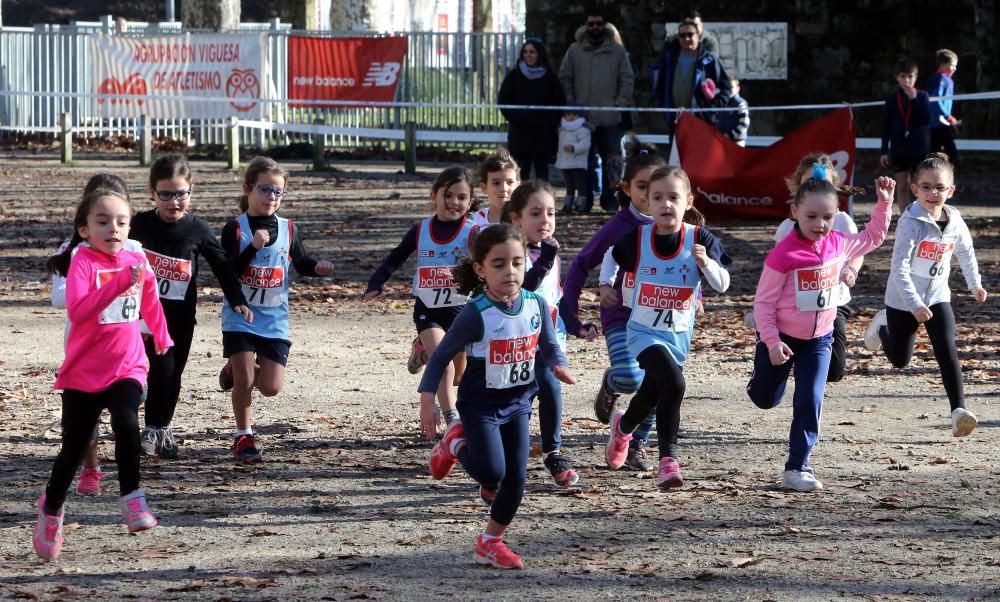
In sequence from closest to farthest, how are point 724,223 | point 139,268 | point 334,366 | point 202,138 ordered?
1. point 139,268
2. point 334,366
3. point 724,223
4. point 202,138

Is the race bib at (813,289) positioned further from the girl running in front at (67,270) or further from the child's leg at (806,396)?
the girl running in front at (67,270)

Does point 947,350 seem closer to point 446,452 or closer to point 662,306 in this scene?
point 662,306

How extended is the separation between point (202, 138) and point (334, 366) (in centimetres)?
2098

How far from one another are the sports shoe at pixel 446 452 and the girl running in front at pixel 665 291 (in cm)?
121

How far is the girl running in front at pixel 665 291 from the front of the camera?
292 inches

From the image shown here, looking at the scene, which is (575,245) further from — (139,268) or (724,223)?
(139,268)

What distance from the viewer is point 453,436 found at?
6.54 metres

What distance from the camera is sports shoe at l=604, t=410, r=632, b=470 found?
7750mm

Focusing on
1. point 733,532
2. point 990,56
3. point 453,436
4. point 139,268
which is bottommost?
point 733,532

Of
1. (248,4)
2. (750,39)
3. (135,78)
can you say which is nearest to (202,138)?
(135,78)

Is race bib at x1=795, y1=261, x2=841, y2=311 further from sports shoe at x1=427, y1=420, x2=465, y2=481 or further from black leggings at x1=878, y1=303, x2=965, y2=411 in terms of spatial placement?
sports shoe at x1=427, y1=420, x2=465, y2=481

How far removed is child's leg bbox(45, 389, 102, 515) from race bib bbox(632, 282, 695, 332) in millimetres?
2450

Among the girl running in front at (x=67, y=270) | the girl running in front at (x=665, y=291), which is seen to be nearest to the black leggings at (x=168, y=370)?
the girl running in front at (x=67, y=270)

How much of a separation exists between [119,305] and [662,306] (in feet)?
8.31
